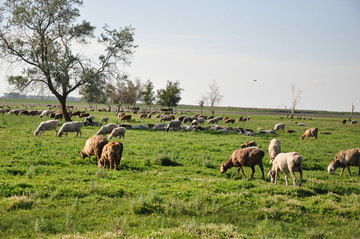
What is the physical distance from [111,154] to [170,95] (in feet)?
237

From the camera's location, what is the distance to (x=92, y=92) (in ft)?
132

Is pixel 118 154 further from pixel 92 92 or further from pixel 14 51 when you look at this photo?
pixel 14 51

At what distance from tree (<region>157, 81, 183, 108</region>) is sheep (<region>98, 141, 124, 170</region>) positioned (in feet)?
235

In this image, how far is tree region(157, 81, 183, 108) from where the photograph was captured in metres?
86.2

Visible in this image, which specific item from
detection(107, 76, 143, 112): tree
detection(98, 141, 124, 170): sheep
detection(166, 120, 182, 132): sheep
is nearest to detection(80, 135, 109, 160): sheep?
detection(98, 141, 124, 170): sheep

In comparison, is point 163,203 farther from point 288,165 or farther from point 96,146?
point 96,146

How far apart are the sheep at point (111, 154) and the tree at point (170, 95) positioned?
71.7 metres

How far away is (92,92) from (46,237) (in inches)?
1352

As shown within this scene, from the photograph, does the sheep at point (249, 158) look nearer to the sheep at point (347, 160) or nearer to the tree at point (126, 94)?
the sheep at point (347, 160)

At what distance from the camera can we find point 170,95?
3381 inches

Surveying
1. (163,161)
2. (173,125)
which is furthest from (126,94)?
(163,161)

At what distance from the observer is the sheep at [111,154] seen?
1403cm

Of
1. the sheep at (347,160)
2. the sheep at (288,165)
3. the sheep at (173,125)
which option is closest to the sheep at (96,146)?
the sheep at (288,165)

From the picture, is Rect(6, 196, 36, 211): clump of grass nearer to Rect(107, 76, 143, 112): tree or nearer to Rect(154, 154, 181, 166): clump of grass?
Rect(154, 154, 181, 166): clump of grass
